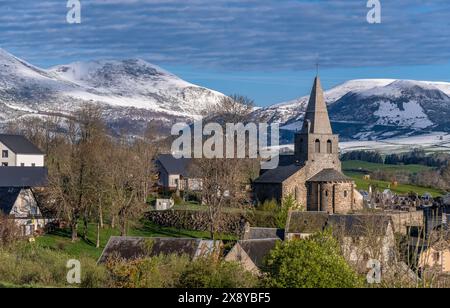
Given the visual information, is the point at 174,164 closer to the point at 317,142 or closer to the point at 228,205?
the point at 317,142

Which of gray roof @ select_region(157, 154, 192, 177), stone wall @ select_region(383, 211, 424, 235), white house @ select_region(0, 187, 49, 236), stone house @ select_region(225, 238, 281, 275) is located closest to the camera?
stone house @ select_region(225, 238, 281, 275)

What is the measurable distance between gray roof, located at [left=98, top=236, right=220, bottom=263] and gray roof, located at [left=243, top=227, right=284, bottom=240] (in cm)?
1181

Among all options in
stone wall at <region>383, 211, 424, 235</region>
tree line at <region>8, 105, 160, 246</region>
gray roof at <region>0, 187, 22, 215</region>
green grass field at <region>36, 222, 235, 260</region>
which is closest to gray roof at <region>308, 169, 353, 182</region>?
stone wall at <region>383, 211, 424, 235</region>

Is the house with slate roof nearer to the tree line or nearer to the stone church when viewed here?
the tree line

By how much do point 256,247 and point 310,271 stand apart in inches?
799

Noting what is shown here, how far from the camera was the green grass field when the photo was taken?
57156 millimetres

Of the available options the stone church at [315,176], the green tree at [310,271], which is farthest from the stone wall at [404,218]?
the green tree at [310,271]

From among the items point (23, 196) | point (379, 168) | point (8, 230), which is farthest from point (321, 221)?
point (379, 168)

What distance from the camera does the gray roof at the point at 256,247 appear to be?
4886cm

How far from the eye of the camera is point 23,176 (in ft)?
239

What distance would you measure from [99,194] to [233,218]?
32.5ft

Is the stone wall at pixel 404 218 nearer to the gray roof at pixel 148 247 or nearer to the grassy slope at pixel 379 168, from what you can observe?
the gray roof at pixel 148 247

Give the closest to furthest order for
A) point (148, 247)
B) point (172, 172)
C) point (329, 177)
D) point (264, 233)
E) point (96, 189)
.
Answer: point (148, 247) → point (264, 233) → point (96, 189) → point (329, 177) → point (172, 172)
